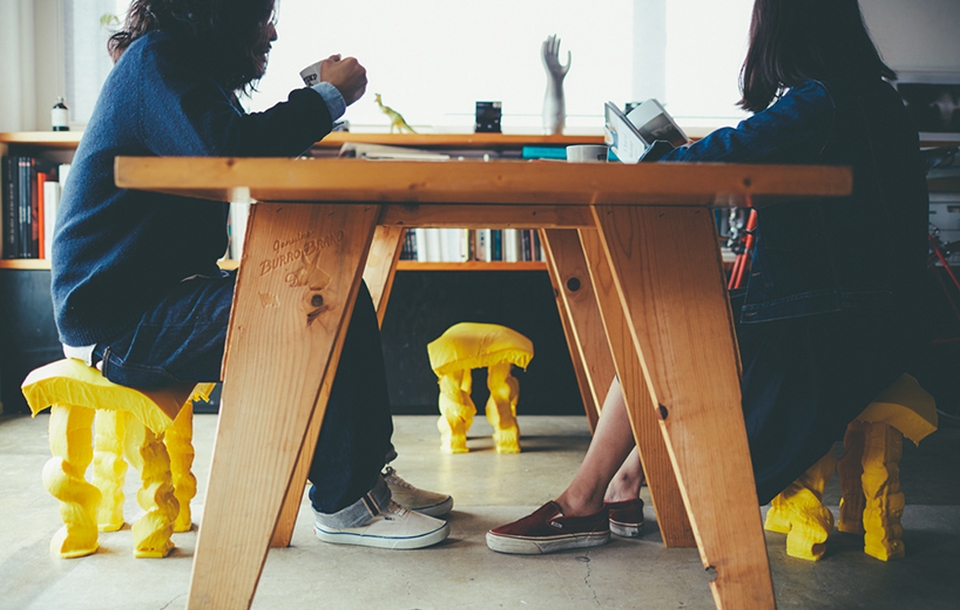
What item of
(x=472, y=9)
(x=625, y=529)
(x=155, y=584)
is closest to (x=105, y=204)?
(x=155, y=584)

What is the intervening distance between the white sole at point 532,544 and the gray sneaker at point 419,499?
203 millimetres

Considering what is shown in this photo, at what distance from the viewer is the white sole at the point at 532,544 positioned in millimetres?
1260

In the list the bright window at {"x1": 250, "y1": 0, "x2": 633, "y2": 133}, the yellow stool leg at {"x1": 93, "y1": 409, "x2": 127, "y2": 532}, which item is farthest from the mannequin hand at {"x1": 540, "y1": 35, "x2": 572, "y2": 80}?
the yellow stool leg at {"x1": 93, "y1": 409, "x2": 127, "y2": 532}

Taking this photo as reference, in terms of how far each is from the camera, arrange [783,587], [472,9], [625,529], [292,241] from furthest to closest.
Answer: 1. [472,9]
2. [625,529]
3. [783,587]
4. [292,241]

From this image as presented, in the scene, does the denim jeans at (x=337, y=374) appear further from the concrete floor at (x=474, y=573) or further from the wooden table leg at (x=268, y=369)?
the wooden table leg at (x=268, y=369)

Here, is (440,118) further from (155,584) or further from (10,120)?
(155,584)

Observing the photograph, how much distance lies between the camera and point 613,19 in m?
2.86

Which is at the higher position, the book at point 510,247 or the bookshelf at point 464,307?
the book at point 510,247

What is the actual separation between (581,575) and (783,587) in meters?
0.31

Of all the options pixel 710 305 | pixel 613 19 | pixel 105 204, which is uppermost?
pixel 613 19

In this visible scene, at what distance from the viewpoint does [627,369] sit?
1.18 m

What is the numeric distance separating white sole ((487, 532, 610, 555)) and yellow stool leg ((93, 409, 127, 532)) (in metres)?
0.71

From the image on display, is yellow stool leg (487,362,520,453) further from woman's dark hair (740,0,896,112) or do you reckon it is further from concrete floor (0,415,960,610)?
woman's dark hair (740,0,896,112)

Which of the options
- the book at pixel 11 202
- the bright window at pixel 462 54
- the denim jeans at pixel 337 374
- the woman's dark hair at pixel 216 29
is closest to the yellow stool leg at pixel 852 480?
the denim jeans at pixel 337 374
